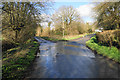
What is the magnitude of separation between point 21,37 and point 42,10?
402 centimetres

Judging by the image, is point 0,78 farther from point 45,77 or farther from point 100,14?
point 100,14

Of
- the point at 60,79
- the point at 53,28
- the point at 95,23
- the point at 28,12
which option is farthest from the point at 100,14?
the point at 53,28

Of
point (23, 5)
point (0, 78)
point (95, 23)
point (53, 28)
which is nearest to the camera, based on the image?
point (0, 78)

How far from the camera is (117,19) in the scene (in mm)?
14562

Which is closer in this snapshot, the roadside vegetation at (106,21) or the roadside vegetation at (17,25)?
the roadside vegetation at (17,25)

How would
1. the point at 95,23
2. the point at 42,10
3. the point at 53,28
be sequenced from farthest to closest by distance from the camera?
the point at 53,28 < the point at 95,23 < the point at 42,10

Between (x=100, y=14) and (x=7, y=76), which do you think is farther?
(x=100, y=14)

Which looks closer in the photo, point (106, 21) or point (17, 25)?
point (17, 25)

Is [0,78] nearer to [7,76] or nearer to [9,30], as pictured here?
[7,76]

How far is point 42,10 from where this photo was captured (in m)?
11.8

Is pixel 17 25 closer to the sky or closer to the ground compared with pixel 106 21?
closer to the ground

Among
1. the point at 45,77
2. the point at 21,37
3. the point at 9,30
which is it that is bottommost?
the point at 45,77

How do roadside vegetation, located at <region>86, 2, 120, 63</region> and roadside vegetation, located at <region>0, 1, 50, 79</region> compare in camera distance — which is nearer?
roadside vegetation, located at <region>0, 1, 50, 79</region>

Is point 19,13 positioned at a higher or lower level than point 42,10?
lower
